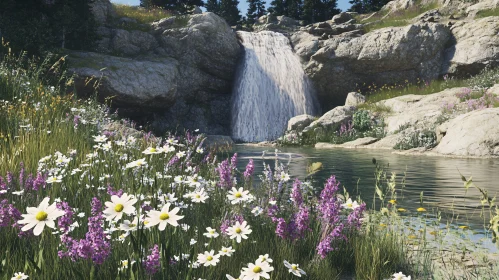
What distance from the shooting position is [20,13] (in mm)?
17438

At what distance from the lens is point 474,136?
39.0 feet

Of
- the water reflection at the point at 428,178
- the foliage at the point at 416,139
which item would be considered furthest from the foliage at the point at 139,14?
the water reflection at the point at 428,178

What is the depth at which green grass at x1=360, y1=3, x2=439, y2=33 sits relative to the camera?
2753 cm

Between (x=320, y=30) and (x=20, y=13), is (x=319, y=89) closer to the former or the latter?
(x=320, y=30)

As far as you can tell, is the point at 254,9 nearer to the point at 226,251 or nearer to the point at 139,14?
the point at 139,14

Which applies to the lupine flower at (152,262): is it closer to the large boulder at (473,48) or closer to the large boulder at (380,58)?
the large boulder at (380,58)

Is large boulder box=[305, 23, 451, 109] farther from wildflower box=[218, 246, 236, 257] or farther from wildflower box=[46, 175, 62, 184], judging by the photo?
wildflower box=[218, 246, 236, 257]

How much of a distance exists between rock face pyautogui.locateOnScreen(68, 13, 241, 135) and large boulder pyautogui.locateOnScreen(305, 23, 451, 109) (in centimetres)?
527

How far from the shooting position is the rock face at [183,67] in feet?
66.4

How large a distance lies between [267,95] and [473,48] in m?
11.0

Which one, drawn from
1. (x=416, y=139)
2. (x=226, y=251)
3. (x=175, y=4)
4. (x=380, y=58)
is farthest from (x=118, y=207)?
(x=175, y=4)

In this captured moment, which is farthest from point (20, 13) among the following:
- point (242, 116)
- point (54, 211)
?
point (54, 211)

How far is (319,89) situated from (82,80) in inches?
530

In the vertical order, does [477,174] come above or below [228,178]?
below
